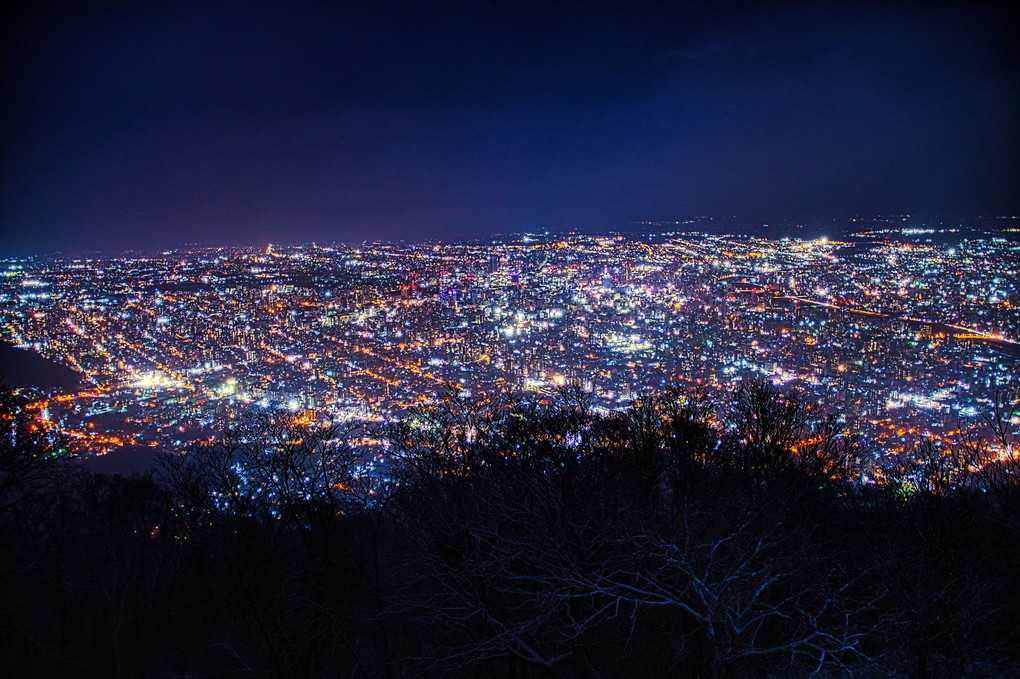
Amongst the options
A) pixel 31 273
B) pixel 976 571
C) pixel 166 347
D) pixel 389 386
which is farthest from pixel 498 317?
pixel 31 273

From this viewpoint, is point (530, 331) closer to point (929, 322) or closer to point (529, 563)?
point (929, 322)

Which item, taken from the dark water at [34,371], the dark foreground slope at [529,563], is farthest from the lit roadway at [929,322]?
the dark water at [34,371]

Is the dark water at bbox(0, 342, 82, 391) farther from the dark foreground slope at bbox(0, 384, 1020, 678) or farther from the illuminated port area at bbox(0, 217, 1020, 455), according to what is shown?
the dark foreground slope at bbox(0, 384, 1020, 678)

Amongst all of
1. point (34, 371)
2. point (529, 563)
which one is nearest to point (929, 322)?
point (529, 563)

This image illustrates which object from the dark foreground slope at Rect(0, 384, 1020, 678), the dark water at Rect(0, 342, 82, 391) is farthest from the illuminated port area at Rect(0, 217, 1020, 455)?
the dark foreground slope at Rect(0, 384, 1020, 678)

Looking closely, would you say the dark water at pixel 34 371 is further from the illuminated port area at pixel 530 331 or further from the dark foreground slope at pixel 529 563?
the dark foreground slope at pixel 529 563

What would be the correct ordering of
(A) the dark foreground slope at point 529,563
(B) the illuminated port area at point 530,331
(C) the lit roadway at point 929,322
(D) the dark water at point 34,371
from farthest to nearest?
(C) the lit roadway at point 929,322
(D) the dark water at point 34,371
(B) the illuminated port area at point 530,331
(A) the dark foreground slope at point 529,563
